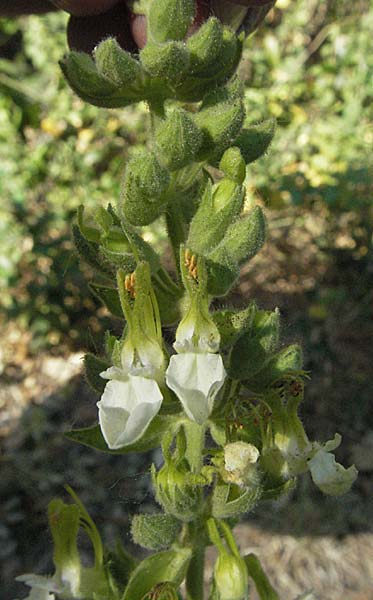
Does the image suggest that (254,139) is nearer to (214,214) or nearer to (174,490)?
(214,214)

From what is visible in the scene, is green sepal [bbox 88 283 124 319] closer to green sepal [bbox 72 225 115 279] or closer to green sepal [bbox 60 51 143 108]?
green sepal [bbox 72 225 115 279]

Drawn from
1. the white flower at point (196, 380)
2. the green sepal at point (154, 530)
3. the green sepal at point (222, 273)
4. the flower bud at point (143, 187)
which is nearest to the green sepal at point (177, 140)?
the flower bud at point (143, 187)

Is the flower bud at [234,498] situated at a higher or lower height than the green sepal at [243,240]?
lower

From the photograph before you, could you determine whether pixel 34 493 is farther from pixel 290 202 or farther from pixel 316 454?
pixel 316 454

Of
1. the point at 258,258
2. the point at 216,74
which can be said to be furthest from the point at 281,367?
the point at 258,258

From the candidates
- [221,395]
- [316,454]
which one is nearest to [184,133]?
[221,395]

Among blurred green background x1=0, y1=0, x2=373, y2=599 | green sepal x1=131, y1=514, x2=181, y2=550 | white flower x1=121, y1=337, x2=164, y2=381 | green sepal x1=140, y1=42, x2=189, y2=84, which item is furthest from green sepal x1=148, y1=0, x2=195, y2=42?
blurred green background x1=0, y1=0, x2=373, y2=599

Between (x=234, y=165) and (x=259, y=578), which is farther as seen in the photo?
(x=259, y=578)

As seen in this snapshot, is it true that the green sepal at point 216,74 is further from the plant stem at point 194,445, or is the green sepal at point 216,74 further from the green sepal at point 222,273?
the plant stem at point 194,445
